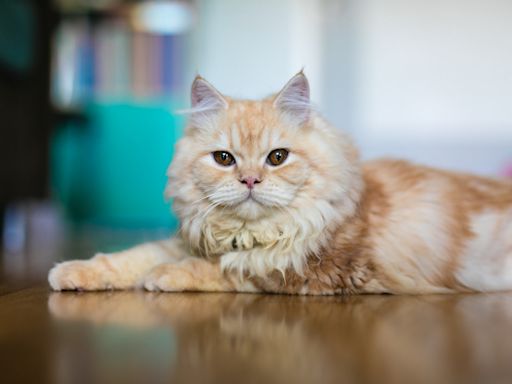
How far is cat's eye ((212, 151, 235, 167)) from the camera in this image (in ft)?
4.96

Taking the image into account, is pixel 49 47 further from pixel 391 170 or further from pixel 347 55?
pixel 391 170

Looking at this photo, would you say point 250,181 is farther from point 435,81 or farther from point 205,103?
point 435,81

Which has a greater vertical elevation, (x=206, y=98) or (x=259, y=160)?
(x=206, y=98)

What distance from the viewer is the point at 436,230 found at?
1594 mm

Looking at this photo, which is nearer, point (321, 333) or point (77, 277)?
point (321, 333)

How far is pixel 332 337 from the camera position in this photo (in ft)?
3.29

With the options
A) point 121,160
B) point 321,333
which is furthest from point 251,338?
point 121,160

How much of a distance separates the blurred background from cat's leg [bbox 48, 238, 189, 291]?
8.99 ft

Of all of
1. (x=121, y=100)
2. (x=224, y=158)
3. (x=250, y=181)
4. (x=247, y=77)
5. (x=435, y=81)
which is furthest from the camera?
(x=121, y=100)

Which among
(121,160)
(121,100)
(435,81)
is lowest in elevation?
(121,160)

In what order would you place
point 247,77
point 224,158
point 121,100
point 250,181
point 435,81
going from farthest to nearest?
point 121,100, point 247,77, point 435,81, point 224,158, point 250,181

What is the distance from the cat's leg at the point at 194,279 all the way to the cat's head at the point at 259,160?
0.14 m

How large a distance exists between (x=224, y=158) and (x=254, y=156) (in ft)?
0.32

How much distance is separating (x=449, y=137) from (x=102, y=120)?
316 centimetres
